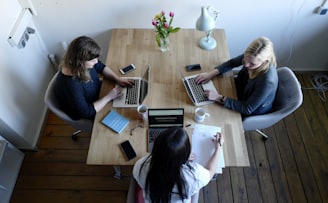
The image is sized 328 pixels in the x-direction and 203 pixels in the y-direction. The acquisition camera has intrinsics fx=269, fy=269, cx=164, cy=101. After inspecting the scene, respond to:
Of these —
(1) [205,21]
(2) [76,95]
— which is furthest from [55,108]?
(1) [205,21]

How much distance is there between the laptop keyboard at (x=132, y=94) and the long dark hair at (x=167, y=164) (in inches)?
22.8

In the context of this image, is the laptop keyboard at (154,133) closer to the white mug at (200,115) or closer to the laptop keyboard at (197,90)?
the white mug at (200,115)

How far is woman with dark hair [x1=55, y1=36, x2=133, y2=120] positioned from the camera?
172 centimetres

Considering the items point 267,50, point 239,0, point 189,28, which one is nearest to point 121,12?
point 189,28

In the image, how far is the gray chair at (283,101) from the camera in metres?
1.79

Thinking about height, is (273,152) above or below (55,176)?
below

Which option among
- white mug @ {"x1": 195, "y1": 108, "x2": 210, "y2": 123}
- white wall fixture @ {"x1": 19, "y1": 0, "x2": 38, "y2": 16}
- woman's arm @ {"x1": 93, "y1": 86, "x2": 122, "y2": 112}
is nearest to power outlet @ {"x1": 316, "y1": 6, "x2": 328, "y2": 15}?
white mug @ {"x1": 195, "y1": 108, "x2": 210, "y2": 123}

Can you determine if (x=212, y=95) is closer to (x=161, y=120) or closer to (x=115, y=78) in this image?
(x=161, y=120)

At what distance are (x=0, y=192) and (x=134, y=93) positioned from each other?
1.42 meters

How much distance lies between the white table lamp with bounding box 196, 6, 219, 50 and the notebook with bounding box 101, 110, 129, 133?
846mm

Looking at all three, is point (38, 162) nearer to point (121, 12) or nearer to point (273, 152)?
point (121, 12)

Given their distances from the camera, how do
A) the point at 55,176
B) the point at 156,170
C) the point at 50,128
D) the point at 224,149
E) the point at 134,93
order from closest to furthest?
1. the point at 156,170
2. the point at 224,149
3. the point at 134,93
4. the point at 55,176
5. the point at 50,128

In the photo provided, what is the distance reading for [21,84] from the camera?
2350 millimetres

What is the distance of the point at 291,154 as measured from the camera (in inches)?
97.2
